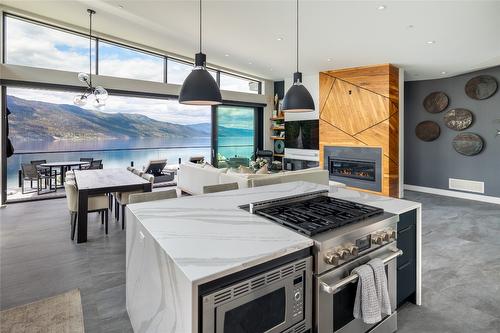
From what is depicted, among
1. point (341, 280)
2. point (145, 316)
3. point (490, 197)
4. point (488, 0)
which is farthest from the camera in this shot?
point (490, 197)

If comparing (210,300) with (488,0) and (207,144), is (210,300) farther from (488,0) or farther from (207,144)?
(207,144)

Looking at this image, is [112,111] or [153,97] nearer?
[153,97]

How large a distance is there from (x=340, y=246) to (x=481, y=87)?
6.82 meters

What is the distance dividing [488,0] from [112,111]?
407 inches

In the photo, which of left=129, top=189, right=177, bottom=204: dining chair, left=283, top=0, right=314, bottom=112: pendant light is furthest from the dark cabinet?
left=129, top=189, right=177, bottom=204: dining chair

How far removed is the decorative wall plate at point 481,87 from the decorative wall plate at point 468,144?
856 mm

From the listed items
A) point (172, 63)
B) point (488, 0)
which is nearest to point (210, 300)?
point (488, 0)

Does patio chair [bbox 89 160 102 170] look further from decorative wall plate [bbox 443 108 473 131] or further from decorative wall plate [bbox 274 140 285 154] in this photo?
decorative wall plate [bbox 443 108 473 131]

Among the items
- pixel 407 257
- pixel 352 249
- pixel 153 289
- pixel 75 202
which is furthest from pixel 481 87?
pixel 75 202

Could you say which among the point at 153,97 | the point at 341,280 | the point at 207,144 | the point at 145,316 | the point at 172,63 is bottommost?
the point at 145,316

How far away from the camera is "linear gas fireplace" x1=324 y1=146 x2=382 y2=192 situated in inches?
254

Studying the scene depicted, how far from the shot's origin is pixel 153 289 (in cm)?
152

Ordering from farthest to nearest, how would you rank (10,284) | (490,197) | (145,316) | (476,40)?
(490,197)
(476,40)
(10,284)
(145,316)

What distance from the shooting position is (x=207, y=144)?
29.3 feet
